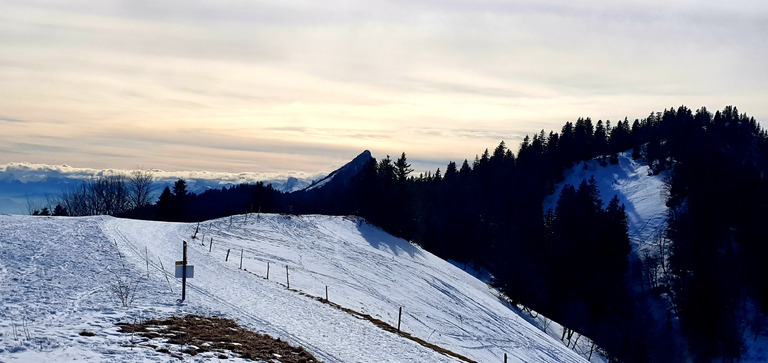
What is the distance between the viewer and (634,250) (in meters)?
107

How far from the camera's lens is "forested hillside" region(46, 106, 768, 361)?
261 feet

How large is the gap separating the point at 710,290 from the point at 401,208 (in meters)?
54.2

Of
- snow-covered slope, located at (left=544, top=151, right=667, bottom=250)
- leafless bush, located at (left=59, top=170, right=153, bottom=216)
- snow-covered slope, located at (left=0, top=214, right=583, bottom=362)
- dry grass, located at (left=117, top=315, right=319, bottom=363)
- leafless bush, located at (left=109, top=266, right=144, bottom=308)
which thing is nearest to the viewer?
dry grass, located at (left=117, top=315, right=319, bottom=363)

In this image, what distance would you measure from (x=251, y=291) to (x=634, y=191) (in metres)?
123

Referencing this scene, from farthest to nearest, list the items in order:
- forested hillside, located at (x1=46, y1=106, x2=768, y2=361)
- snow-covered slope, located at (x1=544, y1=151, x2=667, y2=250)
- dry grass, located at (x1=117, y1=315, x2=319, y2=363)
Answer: snow-covered slope, located at (x1=544, y1=151, x2=667, y2=250) → forested hillside, located at (x1=46, y1=106, x2=768, y2=361) → dry grass, located at (x1=117, y1=315, x2=319, y2=363)

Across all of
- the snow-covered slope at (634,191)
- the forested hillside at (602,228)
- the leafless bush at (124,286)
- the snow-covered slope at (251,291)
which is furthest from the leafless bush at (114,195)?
A: the snow-covered slope at (634,191)

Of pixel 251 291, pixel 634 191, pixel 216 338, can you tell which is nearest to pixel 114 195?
pixel 251 291

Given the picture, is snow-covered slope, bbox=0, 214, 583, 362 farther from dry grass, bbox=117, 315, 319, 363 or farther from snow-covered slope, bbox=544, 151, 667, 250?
snow-covered slope, bbox=544, 151, 667, 250

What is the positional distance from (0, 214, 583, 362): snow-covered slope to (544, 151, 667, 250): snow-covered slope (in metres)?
65.2

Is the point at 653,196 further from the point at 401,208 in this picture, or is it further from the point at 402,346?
the point at 402,346

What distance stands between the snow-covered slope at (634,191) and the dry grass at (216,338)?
349 feet

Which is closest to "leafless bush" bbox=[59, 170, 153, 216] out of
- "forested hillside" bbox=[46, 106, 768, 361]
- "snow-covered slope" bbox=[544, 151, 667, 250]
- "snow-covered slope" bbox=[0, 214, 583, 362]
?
"forested hillside" bbox=[46, 106, 768, 361]

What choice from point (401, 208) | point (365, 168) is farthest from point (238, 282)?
point (365, 168)

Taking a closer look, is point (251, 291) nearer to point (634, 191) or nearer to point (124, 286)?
point (124, 286)
